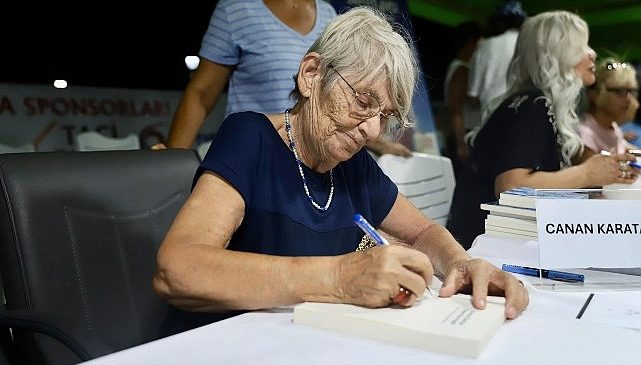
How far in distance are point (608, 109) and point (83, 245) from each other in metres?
2.78

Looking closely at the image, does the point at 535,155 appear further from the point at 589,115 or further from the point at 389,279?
the point at 389,279

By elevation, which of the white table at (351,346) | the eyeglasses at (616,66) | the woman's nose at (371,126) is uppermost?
the woman's nose at (371,126)

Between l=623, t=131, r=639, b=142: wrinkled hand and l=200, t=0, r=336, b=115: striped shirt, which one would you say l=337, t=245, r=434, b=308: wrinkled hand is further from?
l=623, t=131, r=639, b=142: wrinkled hand

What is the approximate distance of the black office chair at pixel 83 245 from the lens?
45.8 inches

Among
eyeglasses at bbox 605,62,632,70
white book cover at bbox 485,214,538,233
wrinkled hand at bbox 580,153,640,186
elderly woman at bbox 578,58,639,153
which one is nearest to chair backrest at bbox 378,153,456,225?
wrinkled hand at bbox 580,153,640,186

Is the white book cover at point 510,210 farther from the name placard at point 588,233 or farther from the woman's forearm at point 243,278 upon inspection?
the woman's forearm at point 243,278

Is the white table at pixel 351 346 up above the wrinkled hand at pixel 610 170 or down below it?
above

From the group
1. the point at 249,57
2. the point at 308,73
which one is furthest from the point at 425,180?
the point at 308,73

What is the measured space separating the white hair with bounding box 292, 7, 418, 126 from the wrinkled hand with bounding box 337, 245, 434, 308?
15.5 inches

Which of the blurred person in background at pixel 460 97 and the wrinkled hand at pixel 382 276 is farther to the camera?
the blurred person in background at pixel 460 97

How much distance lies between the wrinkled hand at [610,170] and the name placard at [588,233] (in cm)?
96

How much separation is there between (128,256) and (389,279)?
0.70 meters

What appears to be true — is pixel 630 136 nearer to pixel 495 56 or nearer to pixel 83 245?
pixel 495 56

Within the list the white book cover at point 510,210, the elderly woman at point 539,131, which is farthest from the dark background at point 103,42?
the white book cover at point 510,210
